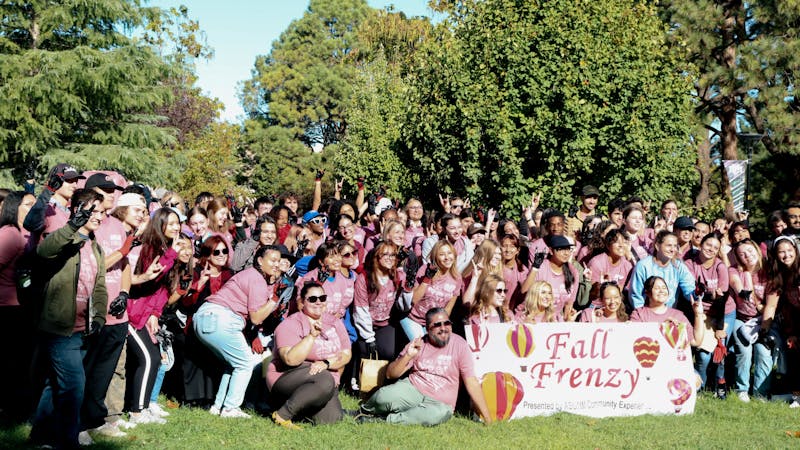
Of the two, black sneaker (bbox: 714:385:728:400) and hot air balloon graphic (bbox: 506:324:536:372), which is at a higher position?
hot air balloon graphic (bbox: 506:324:536:372)

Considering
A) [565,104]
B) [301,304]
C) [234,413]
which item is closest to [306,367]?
[301,304]

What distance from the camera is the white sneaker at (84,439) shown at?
5.98 m

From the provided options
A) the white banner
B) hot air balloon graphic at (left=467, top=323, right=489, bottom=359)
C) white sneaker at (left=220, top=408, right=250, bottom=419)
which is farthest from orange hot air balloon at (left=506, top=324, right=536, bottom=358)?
white sneaker at (left=220, top=408, right=250, bottom=419)

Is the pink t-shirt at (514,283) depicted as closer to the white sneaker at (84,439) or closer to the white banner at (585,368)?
the white banner at (585,368)

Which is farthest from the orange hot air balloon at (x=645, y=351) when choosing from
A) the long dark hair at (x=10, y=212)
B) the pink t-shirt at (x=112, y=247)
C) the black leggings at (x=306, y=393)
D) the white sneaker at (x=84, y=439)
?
the long dark hair at (x=10, y=212)

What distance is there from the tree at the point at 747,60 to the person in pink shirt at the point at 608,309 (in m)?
13.6

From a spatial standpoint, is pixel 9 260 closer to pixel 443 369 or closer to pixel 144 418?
pixel 144 418

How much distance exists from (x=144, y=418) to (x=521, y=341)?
12.2 ft

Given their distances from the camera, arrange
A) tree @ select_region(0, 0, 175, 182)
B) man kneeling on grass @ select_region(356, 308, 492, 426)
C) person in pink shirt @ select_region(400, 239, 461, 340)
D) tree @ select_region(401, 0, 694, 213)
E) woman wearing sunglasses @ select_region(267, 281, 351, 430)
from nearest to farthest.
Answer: woman wearing sunglasses @ select_region(267, 281, 351, 430), man kneeling on grass @ select_region(356, 308, 492, 426), person in pink shirt @ select_region(400, 239, 461, 340), tree @ select_region(401, 0, 694, 213), tree @ select_region(0, 0, 175, 182)

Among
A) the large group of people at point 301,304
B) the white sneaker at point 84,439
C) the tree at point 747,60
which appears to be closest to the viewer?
the large group of people at point 301,304

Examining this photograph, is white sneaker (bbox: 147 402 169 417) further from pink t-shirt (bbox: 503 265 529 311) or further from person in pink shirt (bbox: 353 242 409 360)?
pink t-shirt (bbox: 503 265 529 311)

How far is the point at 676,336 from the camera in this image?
778cm

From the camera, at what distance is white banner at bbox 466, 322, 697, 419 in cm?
745

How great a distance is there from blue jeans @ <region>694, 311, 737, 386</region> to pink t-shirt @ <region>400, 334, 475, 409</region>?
10.2 ft
